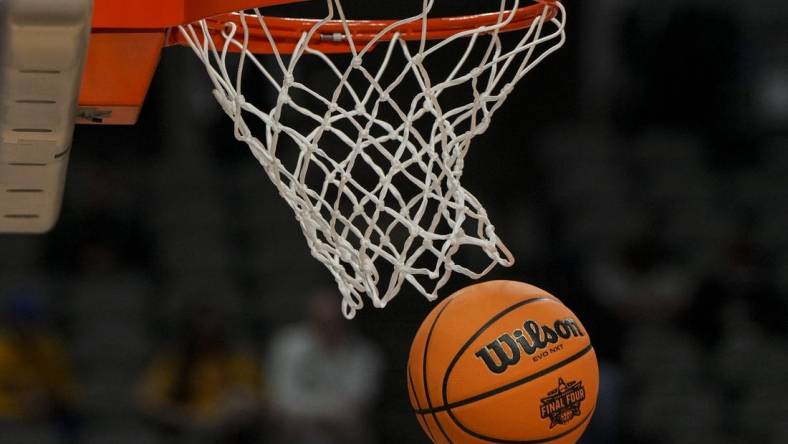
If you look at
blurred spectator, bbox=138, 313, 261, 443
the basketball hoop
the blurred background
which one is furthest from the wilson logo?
blurred spectator, bbox=138, 313, 261, 443

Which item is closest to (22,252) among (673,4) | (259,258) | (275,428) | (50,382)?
(50,382)

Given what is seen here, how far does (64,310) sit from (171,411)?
0.60m

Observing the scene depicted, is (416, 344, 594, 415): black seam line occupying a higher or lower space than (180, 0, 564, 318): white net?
lower

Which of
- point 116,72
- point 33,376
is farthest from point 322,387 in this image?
point 116,72

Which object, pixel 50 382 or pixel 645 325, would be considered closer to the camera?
pixel 50 382

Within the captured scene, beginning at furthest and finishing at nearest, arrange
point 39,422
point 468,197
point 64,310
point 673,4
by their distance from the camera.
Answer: point 673,4
point 64,310
point 39,422
point 468,197

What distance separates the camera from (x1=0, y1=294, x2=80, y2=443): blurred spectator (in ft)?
12.5

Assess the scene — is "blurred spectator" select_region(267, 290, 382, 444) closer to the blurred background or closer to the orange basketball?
the blurred background

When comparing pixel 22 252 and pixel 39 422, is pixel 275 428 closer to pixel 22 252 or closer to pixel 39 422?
pixel 39 422

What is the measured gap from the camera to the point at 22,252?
4227 mm

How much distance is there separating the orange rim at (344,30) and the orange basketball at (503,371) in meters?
0.46

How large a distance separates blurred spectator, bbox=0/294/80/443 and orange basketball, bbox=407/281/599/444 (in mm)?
2326

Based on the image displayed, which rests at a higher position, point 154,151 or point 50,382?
A: point 154,151

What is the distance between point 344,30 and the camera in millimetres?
1896
